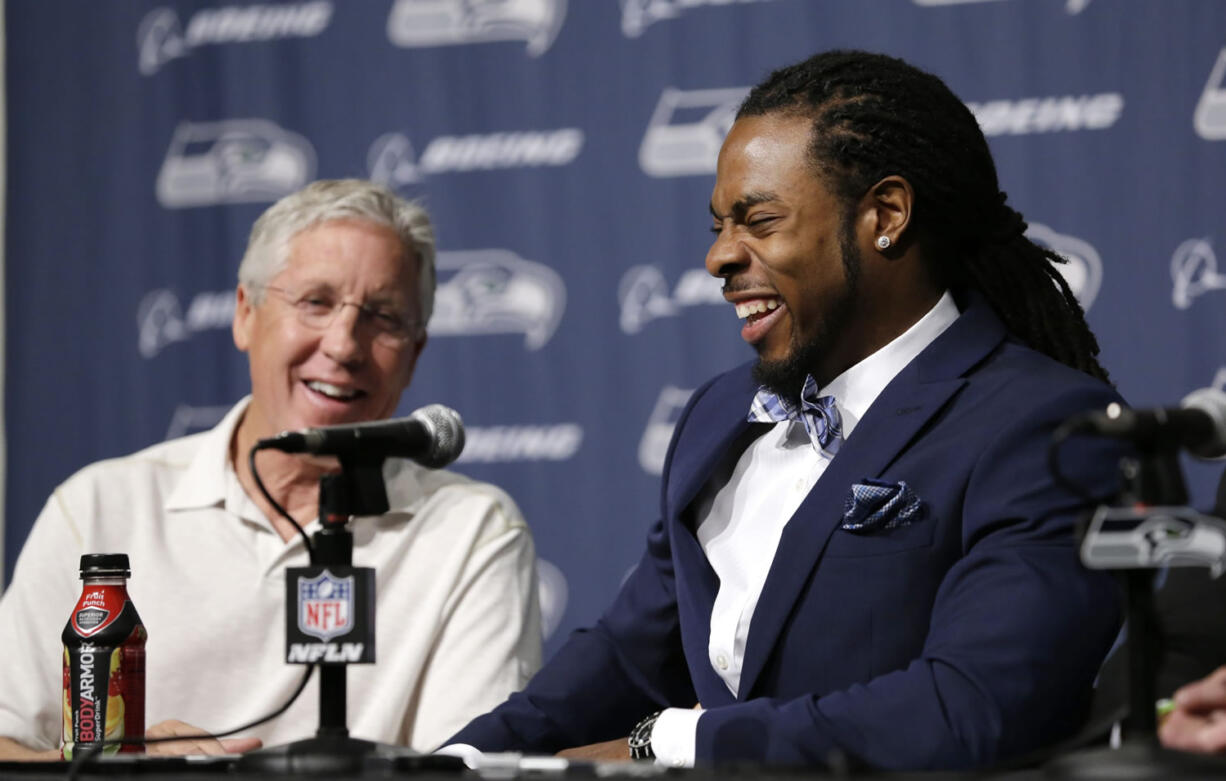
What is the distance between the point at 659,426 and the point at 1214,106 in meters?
1.60

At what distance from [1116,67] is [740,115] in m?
1.85

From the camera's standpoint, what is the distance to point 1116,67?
365 cm

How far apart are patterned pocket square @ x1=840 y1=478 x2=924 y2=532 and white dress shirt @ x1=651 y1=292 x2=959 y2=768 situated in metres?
0.14

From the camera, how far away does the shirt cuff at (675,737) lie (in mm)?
1738

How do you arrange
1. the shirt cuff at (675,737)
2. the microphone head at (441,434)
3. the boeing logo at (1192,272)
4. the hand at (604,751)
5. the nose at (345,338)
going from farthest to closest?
the boeing logo at (1192,272), the nose at (345,338), the hand at (604,751), the shirt cuff at (675,737), the microphone head at (441,434)

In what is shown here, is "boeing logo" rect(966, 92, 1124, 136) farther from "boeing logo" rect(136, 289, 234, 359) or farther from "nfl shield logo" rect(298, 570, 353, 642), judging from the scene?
"nfl shield logo" rect(298, 570, 353, 642)

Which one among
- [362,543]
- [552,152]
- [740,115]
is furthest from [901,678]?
[552,152]

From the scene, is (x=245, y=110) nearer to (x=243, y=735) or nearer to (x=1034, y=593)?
(x=243, y=735)

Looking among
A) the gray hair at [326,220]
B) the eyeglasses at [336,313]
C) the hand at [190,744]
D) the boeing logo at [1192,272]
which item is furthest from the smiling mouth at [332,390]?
the boeing logo at [1192,272]

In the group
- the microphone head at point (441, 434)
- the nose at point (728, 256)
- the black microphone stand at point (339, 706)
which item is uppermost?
the nose at point (728, 256)

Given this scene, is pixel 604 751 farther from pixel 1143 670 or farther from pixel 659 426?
pixel 659 426

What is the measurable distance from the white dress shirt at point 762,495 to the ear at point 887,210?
13cm

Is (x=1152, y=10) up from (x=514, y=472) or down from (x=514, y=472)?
up

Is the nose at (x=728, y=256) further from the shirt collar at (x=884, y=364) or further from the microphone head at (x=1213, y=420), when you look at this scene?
the microphone head at (x=1213, y=420)
